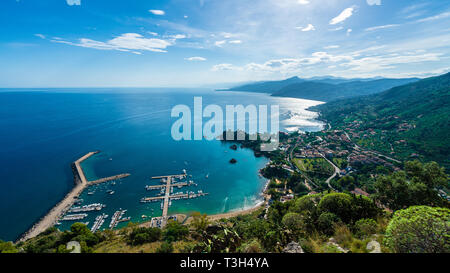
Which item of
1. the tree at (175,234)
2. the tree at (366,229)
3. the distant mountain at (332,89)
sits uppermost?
the distant mountain at (332,89)

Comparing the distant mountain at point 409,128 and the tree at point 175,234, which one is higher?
the distant mountain at point 409,128

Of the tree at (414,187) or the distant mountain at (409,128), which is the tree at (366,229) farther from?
the distant mountain at (409,128)

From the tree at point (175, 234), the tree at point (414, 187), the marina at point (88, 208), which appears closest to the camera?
the tree at point (414, 187)

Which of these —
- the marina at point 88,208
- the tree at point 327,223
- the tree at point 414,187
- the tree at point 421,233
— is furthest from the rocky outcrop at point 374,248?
the marina at point 88,208

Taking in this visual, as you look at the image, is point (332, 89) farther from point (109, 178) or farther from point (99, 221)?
point (99, 221)

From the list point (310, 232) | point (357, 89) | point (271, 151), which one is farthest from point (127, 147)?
point (357, 89)

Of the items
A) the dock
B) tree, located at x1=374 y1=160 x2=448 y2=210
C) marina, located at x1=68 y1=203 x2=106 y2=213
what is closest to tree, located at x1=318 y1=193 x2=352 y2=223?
tree, located at x1=374 y1=160 x2=448 y2=210

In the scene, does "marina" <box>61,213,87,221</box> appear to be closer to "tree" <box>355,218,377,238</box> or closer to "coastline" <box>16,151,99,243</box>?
"coastline" <box>16,151,99,243</box>
